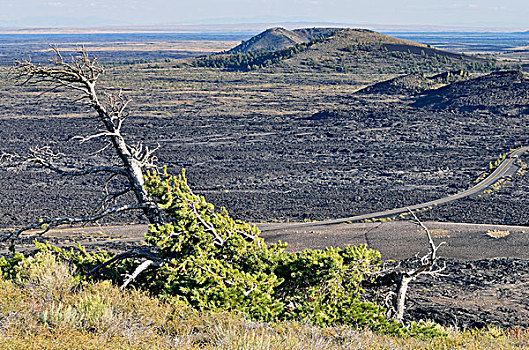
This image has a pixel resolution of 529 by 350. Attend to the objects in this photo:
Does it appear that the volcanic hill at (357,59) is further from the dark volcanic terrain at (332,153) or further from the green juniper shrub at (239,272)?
the green juniper shrub at (239,272)

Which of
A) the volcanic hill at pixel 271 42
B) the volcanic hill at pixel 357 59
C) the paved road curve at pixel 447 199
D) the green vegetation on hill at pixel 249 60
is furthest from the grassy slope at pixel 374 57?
the paved road curve at pixel 447 199

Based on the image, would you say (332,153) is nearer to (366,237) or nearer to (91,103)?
(366,237)

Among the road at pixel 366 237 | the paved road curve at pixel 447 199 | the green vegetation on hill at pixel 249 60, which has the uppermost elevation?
the green vegetation on hill at pixel 249 60

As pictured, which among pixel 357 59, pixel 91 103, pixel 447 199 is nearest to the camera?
pixel 91 103

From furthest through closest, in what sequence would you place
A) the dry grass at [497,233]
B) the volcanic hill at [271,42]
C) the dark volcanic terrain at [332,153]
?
the volcanic hill at [271,42], the dry grass at [497,233], the dark volcanic terrain at [332,153]

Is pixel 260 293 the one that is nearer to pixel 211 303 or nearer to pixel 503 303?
pixel 211 303

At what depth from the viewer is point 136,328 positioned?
626 centimetres

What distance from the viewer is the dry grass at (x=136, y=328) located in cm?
574

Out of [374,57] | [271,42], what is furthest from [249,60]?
[271,42]

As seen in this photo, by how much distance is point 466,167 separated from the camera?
3941 cm

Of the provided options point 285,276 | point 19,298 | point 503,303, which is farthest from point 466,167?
point 19,298

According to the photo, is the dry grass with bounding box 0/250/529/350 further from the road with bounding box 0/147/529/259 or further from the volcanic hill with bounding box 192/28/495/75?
the volcanic hill with bounding box 192/28/495/75

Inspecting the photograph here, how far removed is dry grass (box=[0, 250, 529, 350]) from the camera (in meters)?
5.74

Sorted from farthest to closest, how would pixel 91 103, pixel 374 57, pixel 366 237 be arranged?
pixel 374 57 < pixel 366 237 < pixel 91 103
